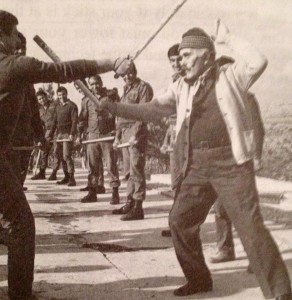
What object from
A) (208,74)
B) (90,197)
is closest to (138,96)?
(90,197)

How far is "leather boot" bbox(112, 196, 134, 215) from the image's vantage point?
5479 millimetres

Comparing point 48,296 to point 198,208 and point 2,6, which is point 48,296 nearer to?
point 198,208

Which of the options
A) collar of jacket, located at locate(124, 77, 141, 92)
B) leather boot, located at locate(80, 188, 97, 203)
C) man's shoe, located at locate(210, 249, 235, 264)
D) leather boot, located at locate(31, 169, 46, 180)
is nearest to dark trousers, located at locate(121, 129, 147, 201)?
collar of jacket, located at locate(124, 77, 141, 92)

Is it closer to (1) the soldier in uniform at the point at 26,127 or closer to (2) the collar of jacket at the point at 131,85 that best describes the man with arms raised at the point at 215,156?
(1) the soldier in uniform at the point at 26,127

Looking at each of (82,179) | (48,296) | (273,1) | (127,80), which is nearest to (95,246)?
(48,296)

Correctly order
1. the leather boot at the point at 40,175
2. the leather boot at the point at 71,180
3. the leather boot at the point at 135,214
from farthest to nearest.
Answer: the leather boot at the point at 40,175 < the leather boot at the point at 71,180 < the leather boot at the point at 135,214

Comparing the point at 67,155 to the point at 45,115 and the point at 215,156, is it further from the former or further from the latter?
the point at 215,156

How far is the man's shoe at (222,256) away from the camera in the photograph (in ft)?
12.1

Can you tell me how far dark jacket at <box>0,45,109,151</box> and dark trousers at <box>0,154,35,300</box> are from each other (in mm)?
166

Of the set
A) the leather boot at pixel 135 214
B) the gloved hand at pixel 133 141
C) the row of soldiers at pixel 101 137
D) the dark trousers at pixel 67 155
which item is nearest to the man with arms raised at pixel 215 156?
the row of soldiers at pixel 101 137

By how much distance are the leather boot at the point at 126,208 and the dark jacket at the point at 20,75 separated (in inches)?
106

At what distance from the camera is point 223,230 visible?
12.2 feet

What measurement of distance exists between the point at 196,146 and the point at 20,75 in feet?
2.91

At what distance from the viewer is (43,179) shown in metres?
9.83
